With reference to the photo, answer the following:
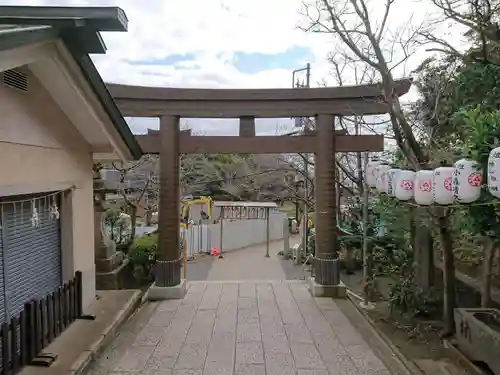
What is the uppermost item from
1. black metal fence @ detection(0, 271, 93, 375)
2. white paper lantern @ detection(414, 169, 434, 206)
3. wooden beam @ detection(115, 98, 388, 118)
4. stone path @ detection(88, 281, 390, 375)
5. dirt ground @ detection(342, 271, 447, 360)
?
wooden beam @ detection(115, 98, 388, 118)

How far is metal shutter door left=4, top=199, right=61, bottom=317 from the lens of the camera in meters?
4.80

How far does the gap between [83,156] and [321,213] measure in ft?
15.4

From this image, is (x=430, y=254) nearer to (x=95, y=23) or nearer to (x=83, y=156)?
(x=83, y=156)

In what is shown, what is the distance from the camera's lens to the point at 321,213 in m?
9.25

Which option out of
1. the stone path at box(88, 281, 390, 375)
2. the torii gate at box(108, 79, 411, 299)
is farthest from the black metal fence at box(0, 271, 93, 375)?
the torii gate at box(108, 79, 411, 299)

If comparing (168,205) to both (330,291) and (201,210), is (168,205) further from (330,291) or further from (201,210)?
(201,210)

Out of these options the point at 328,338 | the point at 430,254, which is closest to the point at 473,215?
the point at 328,338

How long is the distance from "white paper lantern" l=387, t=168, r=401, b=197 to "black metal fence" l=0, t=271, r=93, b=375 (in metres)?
4.77

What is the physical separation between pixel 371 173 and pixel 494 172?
428cm

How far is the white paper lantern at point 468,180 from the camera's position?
4.95 metres

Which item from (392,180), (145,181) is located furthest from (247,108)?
(145,181)

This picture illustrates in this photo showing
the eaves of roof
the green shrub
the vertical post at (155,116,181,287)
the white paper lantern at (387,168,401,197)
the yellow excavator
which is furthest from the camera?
the yellow excavator

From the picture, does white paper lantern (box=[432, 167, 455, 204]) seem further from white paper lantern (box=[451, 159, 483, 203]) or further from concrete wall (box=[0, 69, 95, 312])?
concrete wall (box=[0, 69, 95, 312])

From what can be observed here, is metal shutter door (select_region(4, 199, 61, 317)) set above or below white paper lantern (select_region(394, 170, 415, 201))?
below
